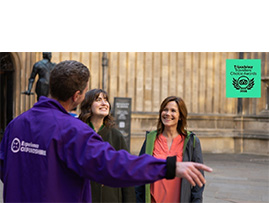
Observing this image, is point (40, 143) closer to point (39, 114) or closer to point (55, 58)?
point (39, 114)

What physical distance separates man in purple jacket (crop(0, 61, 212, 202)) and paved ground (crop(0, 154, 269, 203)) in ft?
15.7

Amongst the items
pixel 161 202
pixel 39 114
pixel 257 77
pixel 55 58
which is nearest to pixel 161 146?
pixel 161 202

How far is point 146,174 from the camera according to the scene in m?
1.68

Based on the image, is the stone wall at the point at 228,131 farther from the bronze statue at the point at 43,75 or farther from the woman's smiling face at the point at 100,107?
the woman's smiling face at the point at 100,107

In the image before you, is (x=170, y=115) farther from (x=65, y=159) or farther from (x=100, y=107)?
(x=65, y=159)

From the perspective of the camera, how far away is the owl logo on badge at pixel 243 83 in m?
3.71

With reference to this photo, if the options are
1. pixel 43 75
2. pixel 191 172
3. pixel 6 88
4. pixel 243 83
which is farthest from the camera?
pixel 6 88

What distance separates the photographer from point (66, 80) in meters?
1.91

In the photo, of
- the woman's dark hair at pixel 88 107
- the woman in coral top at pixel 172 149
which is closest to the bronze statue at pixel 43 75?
the woman's dark hair at pixel 88 107

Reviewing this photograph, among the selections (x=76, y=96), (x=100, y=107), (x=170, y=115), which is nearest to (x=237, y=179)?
(x=170, y=115)

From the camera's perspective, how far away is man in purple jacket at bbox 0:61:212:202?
169 centimetres

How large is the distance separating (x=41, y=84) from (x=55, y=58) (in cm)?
534

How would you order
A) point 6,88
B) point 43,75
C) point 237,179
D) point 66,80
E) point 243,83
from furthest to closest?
1. point 6,88
2. point 237,179
3. point 43,75
4. point 243,83
5. point 66,80

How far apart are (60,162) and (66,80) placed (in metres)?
0.36
